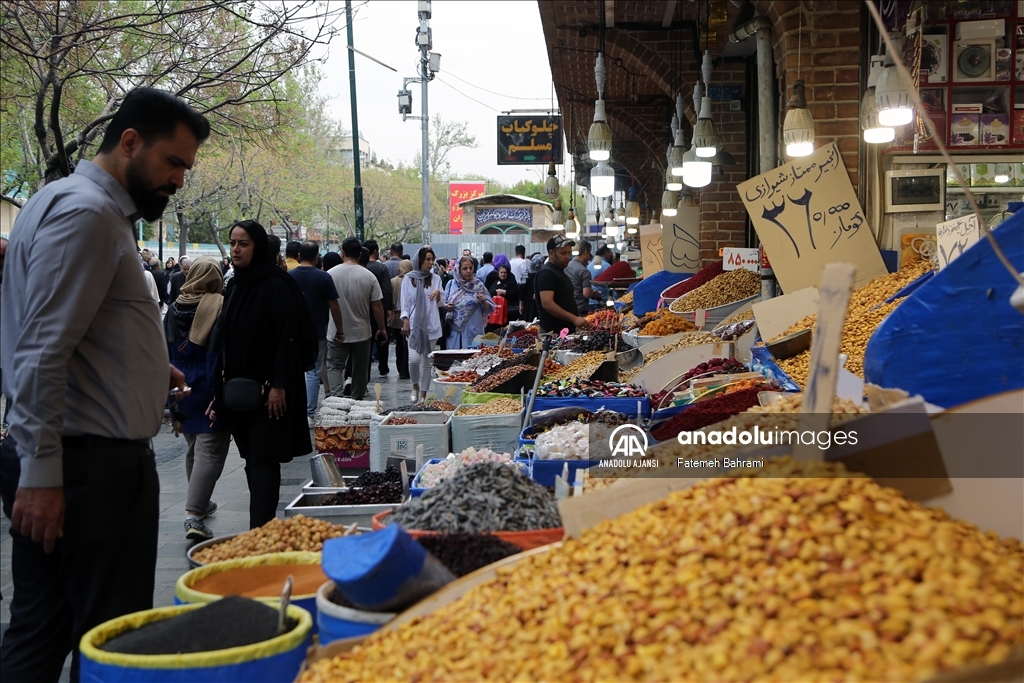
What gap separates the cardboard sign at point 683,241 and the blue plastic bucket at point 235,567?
9.41 m

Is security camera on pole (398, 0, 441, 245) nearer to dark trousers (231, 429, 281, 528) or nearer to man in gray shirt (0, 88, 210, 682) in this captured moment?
dark trousers (231, 429, 281, 528)

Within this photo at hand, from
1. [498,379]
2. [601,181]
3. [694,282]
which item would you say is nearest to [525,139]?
[601,181]

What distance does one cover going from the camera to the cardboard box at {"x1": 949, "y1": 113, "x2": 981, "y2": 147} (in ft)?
19.9

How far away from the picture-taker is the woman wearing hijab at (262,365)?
4.89 m

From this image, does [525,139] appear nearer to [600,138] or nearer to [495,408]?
[600,138]

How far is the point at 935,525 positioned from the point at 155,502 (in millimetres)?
2254

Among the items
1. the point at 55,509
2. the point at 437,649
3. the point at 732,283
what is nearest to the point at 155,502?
the point at 55,509

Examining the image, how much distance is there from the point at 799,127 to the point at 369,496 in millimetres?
3290

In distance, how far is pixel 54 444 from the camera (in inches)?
97.4

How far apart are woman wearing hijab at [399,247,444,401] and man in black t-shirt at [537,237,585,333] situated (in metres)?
1.88

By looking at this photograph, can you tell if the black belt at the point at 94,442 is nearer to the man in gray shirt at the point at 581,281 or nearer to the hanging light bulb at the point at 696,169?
the hanging light bulb at the point at 696,169

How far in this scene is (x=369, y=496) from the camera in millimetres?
4379

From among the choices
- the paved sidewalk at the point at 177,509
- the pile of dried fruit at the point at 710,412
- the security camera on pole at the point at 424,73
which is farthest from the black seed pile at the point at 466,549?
the security camera on pole at the point at 424,73

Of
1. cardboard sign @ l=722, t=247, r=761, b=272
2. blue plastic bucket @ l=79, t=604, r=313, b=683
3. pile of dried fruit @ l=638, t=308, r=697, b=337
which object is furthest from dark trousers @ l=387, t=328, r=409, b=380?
blue plastic bucket @ l=79, t=604, r=313, b=683
